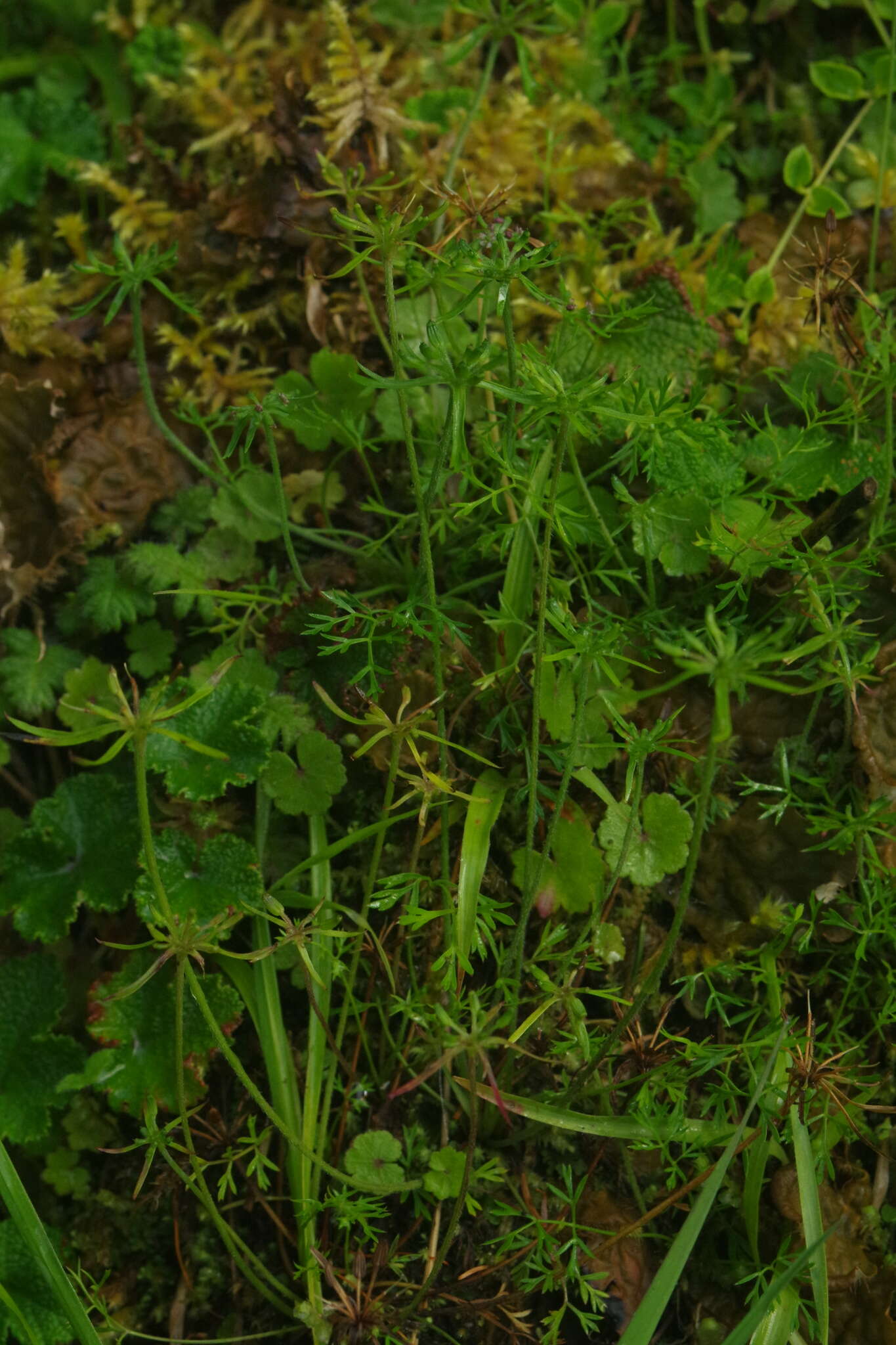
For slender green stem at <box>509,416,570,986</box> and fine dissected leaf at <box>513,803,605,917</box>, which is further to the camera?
fine dissected leaf at <box>513,803,605,917</box>

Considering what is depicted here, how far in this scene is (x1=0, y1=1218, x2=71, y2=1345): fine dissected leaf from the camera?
5.29ft

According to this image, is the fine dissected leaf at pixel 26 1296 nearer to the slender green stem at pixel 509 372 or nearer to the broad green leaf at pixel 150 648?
the broad green leaf at pixel 150 648

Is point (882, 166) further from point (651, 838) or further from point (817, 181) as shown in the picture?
point (651, 838)

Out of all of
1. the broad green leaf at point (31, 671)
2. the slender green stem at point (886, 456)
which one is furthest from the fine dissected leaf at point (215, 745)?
the slender green stem at point (886, 456)

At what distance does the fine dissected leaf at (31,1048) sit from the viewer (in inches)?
68.1

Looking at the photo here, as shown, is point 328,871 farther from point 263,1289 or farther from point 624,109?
point 624,109

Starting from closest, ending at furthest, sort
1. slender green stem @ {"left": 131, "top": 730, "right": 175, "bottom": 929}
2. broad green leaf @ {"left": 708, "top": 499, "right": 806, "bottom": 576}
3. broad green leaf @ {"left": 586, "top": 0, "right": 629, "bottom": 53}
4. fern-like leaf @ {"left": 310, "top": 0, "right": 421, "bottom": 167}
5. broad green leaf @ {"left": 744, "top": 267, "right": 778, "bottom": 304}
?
slender green stem @ {"left": 131, "top": 730, "right": 175, "bottom": 929} < broad green leaf @ {"left": 708, "top": 499, "right": 806, "bottom": 576} < broad green leaf @ {"left": 744, "top": 267, "right": 778, "bottom": 304} < fern-like leaf @ {"left": 310, "top": 0, "right": 421, "bottom": 167} < broad green leaf @ {"left": 586, "top": 0, "right": 629, "bottom": 53}

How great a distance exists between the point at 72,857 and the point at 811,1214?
4.43ft

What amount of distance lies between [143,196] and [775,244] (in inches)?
57.9

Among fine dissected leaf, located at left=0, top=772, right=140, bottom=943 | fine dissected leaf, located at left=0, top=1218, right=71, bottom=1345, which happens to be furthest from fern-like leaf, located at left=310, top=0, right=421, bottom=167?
fine dissected leaf, located at left=0, top=1218, right=71, bottom=1345

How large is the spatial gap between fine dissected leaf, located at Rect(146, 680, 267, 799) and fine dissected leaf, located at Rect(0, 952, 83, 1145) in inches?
16.9

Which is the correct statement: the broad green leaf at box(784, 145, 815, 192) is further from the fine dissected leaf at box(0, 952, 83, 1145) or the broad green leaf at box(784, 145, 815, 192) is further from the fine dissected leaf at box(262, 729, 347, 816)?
the fine dissected leaf at box(0, 952, 83, 1145)

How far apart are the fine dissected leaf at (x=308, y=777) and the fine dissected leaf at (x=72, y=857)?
29cm

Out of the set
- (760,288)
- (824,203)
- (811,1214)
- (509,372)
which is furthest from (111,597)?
(824,203)
